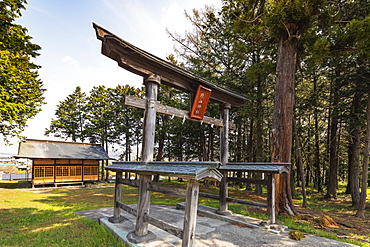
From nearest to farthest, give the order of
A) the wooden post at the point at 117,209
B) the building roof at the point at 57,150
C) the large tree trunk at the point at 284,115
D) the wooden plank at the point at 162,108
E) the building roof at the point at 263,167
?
the wooden plank at the point at 162,108 < the building roof at the point at 263,167 < the wooden post at the point at 117,209 < the large tree trunk at the point at 284,115 < the building roof at the point at 57,150

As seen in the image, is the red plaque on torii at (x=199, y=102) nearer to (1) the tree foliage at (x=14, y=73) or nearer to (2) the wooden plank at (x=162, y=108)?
(2) the wooden plank at (x=162, y=108)

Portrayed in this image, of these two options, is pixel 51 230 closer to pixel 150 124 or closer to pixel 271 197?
pixel 150 124

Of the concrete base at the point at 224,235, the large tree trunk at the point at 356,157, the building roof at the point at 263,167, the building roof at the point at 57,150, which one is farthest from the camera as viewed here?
the building roof at the point at 57,150

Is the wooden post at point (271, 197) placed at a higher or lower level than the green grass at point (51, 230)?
higher

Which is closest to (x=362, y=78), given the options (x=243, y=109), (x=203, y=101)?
(x=243, y=109)

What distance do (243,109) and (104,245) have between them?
10.1 metres

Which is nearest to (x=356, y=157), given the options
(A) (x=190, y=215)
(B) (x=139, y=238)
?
(A) (x=190, y=215)

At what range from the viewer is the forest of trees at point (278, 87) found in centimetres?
718

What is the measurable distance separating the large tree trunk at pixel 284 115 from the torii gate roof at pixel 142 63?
9.03 feet

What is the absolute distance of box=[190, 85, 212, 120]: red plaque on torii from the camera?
6.50m

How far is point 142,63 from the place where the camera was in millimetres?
5324

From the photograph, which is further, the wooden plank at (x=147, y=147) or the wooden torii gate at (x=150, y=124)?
the wooden plank at (x=147, y=147)

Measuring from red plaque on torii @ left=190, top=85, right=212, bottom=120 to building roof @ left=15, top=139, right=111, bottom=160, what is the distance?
1601 cm

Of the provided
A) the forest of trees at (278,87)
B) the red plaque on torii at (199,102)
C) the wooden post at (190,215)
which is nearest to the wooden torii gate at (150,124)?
the wooden post at (190,215)
